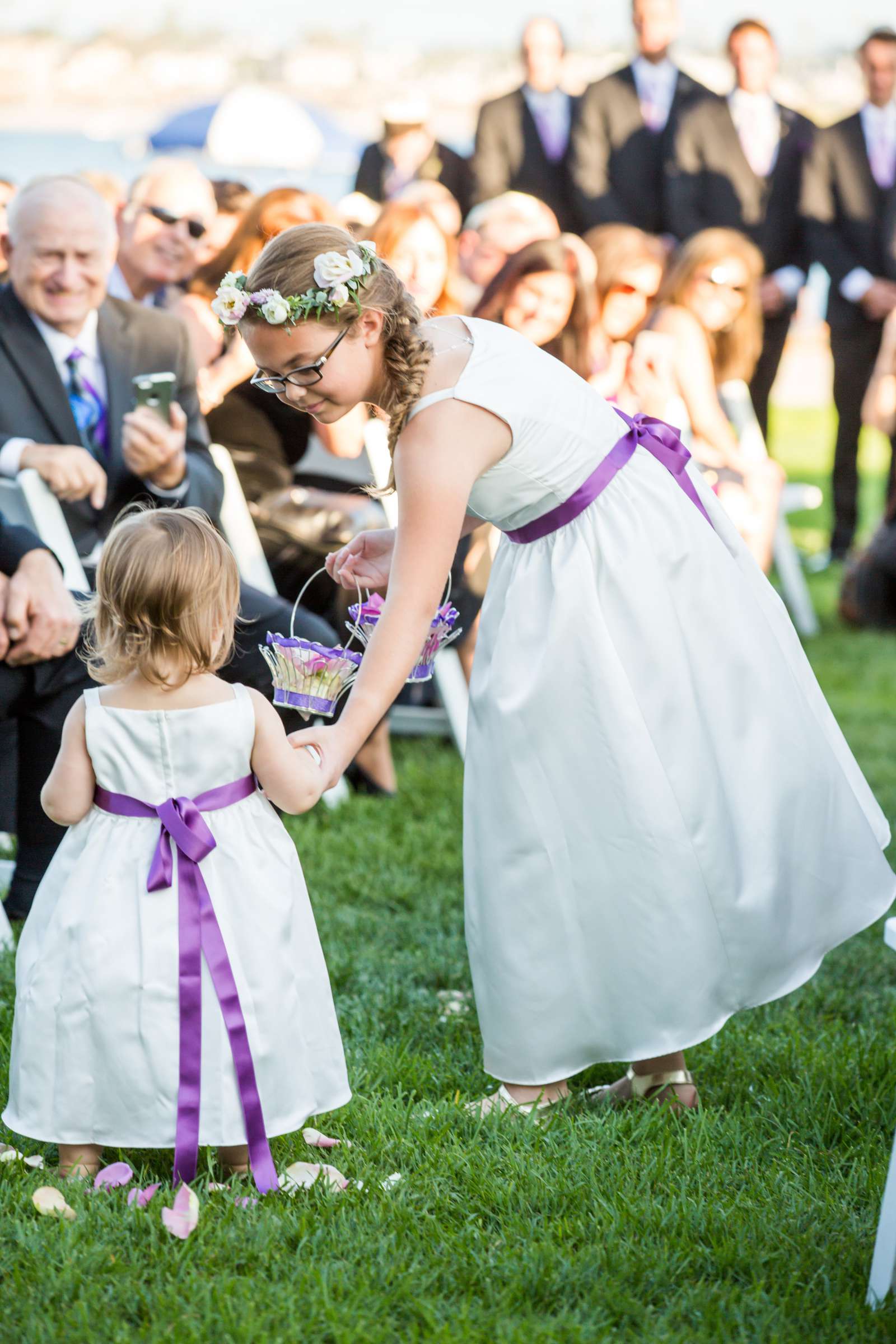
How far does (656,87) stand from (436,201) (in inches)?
107

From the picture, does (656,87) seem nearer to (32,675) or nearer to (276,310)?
(32,675)

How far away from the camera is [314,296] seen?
2.59 metres

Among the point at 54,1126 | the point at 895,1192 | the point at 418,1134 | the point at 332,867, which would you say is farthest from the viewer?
the point at 332,867

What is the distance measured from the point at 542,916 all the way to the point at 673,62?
8.08 metres

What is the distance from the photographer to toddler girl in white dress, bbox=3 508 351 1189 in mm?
2504

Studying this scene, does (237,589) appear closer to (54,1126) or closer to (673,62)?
(54,1126)

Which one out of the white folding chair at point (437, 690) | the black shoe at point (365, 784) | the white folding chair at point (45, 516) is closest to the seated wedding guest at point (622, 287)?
the white folding chair at point (437, 690)

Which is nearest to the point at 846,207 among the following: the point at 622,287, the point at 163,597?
the point at 622,287

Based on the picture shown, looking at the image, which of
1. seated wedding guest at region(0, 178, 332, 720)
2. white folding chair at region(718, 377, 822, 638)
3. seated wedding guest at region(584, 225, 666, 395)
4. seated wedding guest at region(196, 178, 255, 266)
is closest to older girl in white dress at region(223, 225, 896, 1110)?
seated wedding guest at region(0, 178, 332, 720)

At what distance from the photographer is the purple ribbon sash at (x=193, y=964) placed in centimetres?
250

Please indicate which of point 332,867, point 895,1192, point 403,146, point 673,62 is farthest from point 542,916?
point 673,62

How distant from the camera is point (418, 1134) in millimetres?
2834

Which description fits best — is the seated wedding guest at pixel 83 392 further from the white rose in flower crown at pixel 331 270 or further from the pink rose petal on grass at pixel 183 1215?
the pink rose petal on grass at pixel 183 1215

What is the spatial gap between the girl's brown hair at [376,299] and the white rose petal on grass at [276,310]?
→ 0.17 ft
